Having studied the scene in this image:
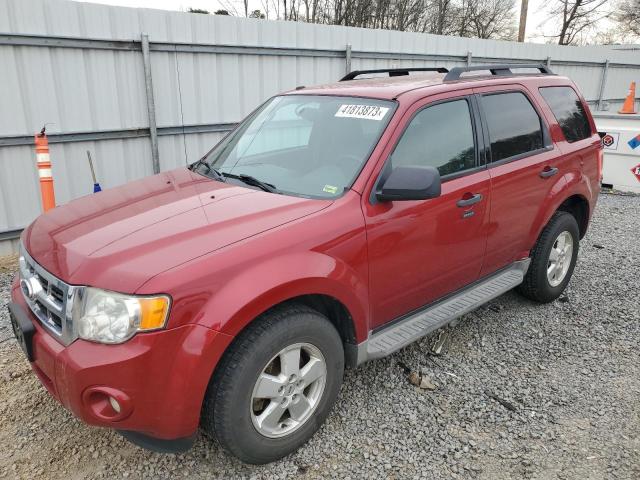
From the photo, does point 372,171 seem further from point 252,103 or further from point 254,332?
point 252,103

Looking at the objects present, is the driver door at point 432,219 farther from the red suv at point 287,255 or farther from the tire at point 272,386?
the tire at point 272,386

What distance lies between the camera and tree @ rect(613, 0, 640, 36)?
3186cm

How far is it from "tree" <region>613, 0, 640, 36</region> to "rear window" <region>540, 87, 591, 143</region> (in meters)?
34.7

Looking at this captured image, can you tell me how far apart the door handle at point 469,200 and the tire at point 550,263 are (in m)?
1.12

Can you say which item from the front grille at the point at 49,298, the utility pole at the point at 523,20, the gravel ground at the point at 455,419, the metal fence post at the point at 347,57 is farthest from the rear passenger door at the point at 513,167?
the utility pole at the point at 523,20

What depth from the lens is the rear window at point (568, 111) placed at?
4.16 m

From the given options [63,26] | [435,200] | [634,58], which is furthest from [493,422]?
[634,58]

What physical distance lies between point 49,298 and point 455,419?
7.47 feet

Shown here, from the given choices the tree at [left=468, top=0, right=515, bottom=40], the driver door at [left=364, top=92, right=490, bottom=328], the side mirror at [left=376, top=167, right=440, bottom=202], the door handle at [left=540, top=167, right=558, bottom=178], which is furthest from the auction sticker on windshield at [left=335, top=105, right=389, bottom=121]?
the tree at [left=468, top=0, right=515, bottom=40]

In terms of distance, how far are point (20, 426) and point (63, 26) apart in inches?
175

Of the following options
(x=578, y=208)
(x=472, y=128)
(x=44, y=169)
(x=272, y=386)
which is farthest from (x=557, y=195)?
(x=44, y=169)

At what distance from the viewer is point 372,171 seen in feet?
9.16

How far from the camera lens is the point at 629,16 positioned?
105 feet

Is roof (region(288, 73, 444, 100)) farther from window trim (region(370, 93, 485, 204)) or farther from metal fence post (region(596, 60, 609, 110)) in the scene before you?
metal fence post (region(596, 60, 609, 110))
